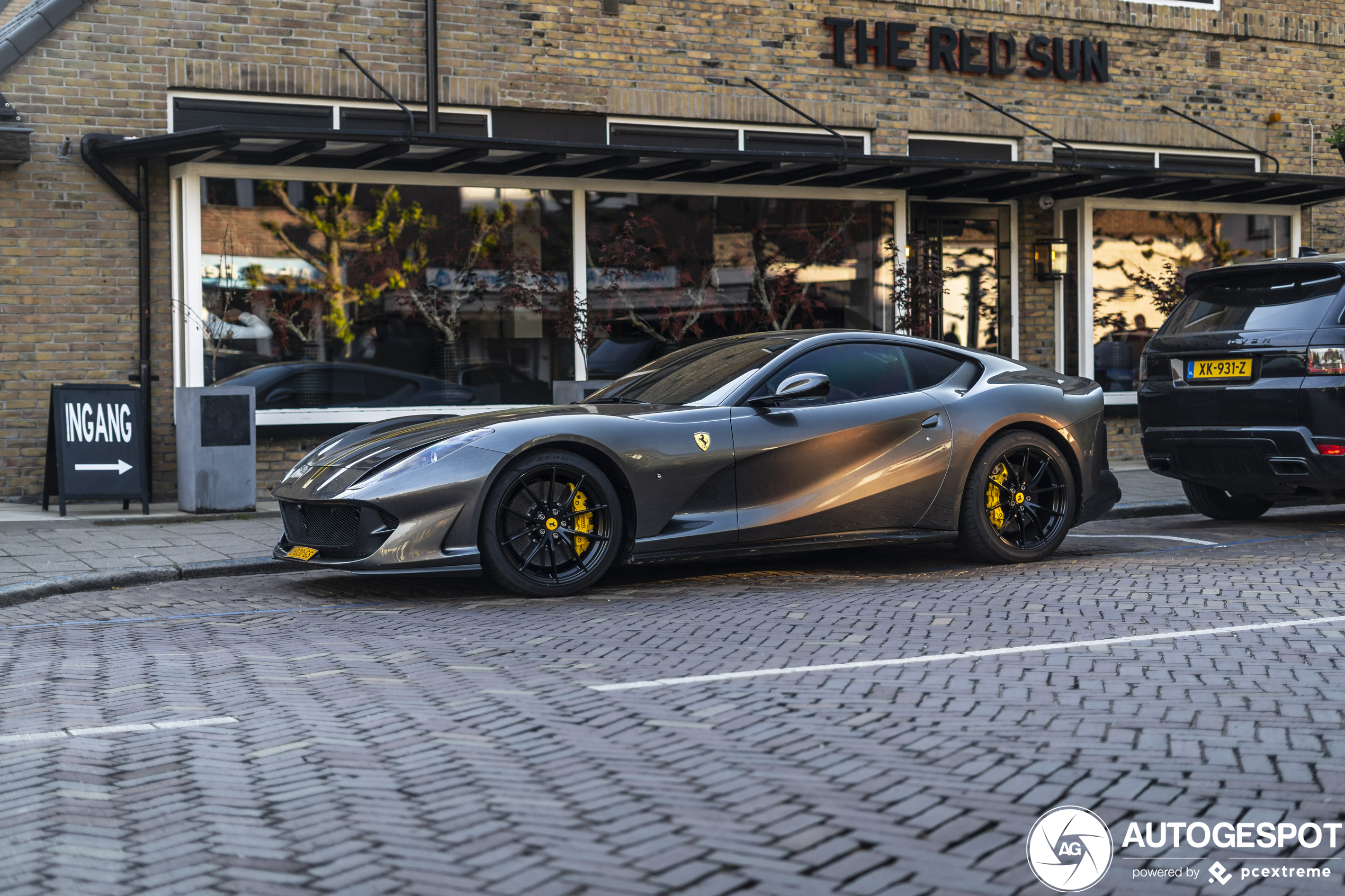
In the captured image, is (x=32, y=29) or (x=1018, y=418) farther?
(x=32, y=29)

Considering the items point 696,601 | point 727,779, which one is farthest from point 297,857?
point 696,601

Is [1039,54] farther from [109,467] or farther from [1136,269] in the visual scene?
[109,467]

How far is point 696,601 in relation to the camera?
6.93 m

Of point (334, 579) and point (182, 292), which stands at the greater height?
point (182, 292)

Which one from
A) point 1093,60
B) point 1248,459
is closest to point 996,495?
point 1248,459

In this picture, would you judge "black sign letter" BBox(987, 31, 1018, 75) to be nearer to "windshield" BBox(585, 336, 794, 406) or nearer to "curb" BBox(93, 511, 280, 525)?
"windshield" BBox(585, 336, 794, 406)

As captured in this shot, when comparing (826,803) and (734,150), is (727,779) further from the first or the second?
(734,150)

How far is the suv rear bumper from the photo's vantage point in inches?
350

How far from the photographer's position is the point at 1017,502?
8.28 meters

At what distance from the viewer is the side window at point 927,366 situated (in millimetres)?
8070

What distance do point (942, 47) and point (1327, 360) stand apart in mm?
7548

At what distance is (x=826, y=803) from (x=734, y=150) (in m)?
9.92

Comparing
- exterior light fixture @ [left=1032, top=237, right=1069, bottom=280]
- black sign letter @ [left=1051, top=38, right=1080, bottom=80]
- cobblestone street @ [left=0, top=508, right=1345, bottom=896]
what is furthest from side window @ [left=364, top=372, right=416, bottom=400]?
black sign letter @ [left=1051, top=38, right=1080, bottom=80]

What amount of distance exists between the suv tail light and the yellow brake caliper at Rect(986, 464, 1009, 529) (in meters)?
2.35
